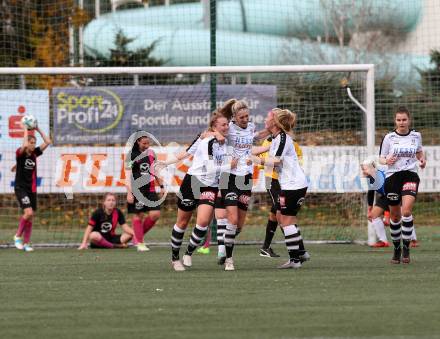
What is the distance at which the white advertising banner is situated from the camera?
56.6 feet

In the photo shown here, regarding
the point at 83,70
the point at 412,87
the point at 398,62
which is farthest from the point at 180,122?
the point at 398,62

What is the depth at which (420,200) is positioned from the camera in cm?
1969

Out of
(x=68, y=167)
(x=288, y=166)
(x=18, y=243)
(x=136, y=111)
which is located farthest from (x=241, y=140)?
(x=68, y=167)

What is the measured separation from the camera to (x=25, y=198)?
15.7 m

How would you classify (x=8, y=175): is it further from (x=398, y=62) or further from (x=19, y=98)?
(x=398, y=62)

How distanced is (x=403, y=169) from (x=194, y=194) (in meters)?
2.68

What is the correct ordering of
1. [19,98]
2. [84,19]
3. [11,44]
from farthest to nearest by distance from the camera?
[84,19] < [11,44] < [19,98]

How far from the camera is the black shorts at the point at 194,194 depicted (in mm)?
11539

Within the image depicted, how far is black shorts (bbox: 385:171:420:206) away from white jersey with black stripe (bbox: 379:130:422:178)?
8cm

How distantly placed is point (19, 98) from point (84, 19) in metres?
6.83

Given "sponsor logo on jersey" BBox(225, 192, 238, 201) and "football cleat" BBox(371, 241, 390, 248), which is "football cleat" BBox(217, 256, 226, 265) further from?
"football cleat" BBox(371, 241, 390, 248)

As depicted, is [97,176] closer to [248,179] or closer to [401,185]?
[248,179]

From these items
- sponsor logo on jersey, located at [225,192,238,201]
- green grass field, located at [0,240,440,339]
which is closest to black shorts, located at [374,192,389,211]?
green grass field, located at [0,240,440,339]

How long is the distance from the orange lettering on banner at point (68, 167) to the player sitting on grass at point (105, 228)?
157 cm
